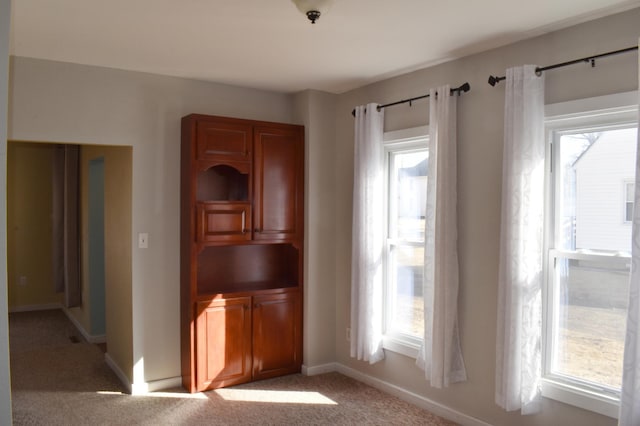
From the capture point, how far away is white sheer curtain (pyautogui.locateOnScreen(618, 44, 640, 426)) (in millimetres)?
2404

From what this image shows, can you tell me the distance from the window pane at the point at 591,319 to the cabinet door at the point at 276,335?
2.19 m

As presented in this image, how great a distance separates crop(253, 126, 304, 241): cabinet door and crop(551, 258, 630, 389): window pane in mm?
2226

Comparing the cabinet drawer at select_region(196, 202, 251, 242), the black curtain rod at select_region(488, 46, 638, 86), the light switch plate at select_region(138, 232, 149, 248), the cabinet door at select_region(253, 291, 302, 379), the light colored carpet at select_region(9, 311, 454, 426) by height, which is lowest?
the light colored carpet at select_region(9, 311, 454, 426)

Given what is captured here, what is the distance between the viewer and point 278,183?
4.41 m

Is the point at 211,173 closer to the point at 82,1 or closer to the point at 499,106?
the point at 82,1

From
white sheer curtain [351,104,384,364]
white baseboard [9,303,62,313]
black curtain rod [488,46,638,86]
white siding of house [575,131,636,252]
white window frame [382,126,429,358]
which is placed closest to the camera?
black curtain rod [488,46,638,86]

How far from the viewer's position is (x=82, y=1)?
2.58 m

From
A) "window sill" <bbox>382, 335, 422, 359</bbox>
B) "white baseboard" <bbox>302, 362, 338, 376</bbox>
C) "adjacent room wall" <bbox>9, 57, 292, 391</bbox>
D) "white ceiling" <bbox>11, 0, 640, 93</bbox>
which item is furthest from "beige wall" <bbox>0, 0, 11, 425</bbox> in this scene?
"white baseboard" <bbox>302, 362, 338, 376</bbox>

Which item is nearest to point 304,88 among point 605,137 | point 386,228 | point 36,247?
point 386,228

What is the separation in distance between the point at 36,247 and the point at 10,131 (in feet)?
13.7

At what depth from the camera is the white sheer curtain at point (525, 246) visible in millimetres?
2943

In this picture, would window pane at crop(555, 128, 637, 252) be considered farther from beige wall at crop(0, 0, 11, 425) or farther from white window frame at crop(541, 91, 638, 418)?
beige wall at crop(0, 0, 11, 425)

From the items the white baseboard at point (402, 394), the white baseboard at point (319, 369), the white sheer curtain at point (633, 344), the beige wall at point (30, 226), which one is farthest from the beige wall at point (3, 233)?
the beige wall at point (30, 226)

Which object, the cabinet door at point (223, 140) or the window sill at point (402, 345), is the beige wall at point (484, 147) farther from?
the cabinet door at point (223, 140)
